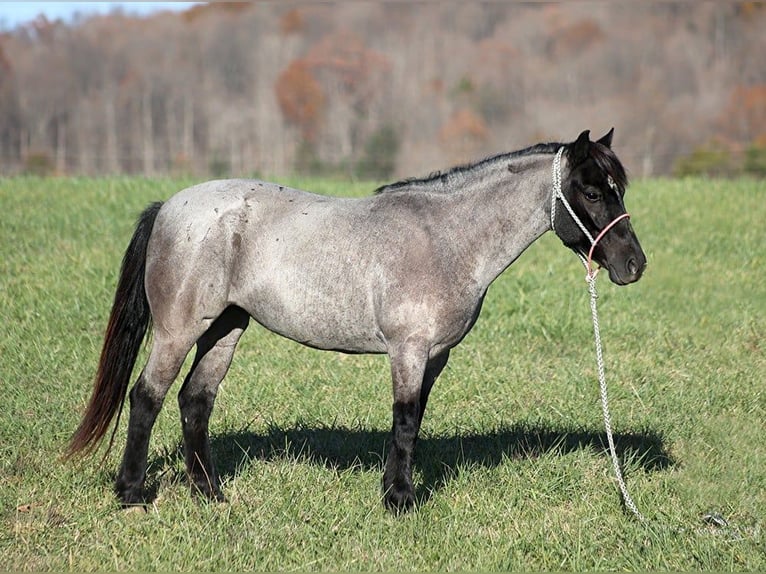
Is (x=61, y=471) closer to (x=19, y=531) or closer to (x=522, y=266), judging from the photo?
(x=19, y=531)

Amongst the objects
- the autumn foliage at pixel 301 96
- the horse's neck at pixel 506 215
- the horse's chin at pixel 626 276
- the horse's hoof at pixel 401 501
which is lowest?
the autumn foliage at pixel 301 96

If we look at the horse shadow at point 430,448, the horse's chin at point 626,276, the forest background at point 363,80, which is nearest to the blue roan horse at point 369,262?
the horse's chin at point 626,276

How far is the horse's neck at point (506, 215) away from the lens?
5.46m

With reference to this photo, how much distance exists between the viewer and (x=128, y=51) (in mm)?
61656

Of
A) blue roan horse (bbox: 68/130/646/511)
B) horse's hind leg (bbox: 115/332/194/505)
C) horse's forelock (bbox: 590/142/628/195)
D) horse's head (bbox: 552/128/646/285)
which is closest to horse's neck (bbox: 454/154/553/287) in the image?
blue roan horse (bbox: 68/130/646/511)

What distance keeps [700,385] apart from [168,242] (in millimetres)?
5390

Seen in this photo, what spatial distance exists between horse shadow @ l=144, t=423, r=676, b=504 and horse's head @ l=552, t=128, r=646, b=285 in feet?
5.76

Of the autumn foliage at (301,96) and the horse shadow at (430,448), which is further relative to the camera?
the autumn foliage at (301,96)

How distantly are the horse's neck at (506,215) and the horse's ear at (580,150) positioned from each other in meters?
0.19

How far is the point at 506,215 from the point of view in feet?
18.0

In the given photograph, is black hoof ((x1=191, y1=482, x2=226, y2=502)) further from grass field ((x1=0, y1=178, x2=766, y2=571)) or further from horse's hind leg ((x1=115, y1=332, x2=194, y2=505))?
horse's hind leg ((x1=115, y1=332, x2=194, y2=505))

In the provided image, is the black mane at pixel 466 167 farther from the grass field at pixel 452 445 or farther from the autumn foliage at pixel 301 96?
the autumn foliage at pixel 301 96

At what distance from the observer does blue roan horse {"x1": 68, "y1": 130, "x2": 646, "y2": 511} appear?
5.31 metres

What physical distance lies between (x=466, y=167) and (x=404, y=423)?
162 centimetres
